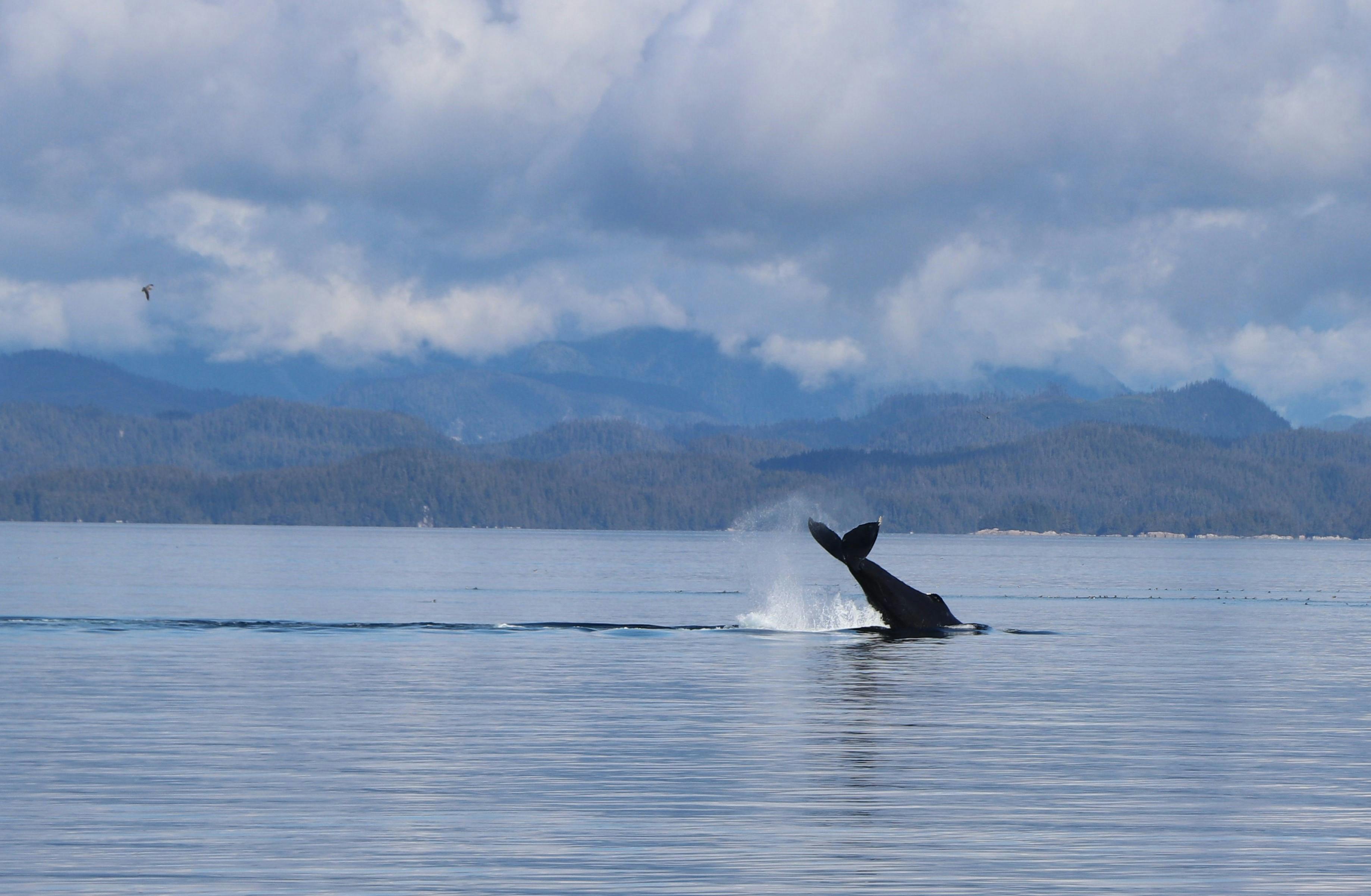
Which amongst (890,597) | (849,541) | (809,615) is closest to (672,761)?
(849,541)

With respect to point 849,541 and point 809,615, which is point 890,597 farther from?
point 809,615

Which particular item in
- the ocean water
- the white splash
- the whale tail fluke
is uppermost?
the whale tail fluke

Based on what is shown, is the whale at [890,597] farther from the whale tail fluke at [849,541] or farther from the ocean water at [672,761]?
the ocean water at [672,761]

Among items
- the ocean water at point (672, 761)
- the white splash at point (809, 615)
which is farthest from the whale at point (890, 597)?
the white splash at point (809, 615)

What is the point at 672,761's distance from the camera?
1272 inches

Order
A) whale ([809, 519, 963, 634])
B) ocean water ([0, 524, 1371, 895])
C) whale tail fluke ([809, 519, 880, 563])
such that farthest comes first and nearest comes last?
whale ([809, 519, 963, 634]), whale tail fluke ([809, 519, 880, 563]), ocean water ([0, 524, 1371, 895])

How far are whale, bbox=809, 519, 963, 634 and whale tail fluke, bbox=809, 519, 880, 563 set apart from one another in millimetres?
28

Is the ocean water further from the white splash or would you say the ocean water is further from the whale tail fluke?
the whale tail fluke

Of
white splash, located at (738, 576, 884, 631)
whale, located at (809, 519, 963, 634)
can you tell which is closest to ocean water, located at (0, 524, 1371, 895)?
whale, located at (809, 519, 963, 634)

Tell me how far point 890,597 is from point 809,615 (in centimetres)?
2092

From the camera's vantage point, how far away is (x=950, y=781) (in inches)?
1189

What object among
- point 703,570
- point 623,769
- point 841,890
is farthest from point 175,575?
point 841,890

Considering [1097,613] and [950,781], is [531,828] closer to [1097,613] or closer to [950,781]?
[950,781]

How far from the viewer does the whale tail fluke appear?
5647cm
